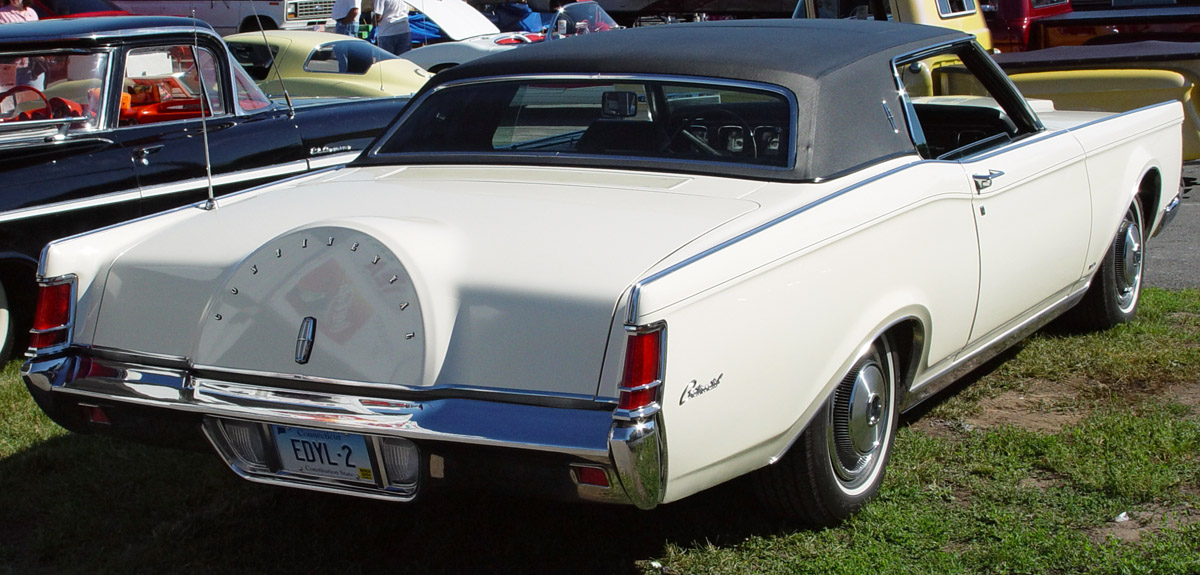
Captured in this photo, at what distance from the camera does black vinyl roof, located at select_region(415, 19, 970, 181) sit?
3.46 meters

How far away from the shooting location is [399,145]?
4031 millimetres

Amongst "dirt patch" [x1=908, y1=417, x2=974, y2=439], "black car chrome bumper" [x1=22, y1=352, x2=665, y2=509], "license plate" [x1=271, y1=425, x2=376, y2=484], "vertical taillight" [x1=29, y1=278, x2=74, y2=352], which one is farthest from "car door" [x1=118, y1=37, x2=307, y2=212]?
"dirt patch" [x1=908, y1=417, x2=974, y2=439]

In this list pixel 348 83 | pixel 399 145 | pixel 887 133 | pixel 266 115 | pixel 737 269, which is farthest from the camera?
pixel 348 83

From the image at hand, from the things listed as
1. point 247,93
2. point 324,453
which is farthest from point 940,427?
point 247,93

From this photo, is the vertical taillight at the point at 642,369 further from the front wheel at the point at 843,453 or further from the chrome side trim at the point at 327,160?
the chrome side trim at the point at 327,160

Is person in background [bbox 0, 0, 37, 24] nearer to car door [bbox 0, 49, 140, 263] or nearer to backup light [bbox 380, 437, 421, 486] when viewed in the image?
car door [bbox 0, 49, 140, 263]

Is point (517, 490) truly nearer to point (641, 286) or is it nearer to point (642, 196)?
point (641, 286)

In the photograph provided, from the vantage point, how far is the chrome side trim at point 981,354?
11.8 feet

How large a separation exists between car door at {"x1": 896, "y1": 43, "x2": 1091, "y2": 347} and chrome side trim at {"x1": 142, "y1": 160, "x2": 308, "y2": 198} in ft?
10.0

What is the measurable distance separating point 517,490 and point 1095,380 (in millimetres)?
2719

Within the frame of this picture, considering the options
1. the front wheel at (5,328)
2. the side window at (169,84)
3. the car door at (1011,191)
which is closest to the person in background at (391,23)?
the side window at (169,84)

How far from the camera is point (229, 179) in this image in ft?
18.6

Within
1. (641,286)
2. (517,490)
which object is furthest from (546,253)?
(517,490)

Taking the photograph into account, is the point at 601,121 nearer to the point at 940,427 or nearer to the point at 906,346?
the point at 906,346
